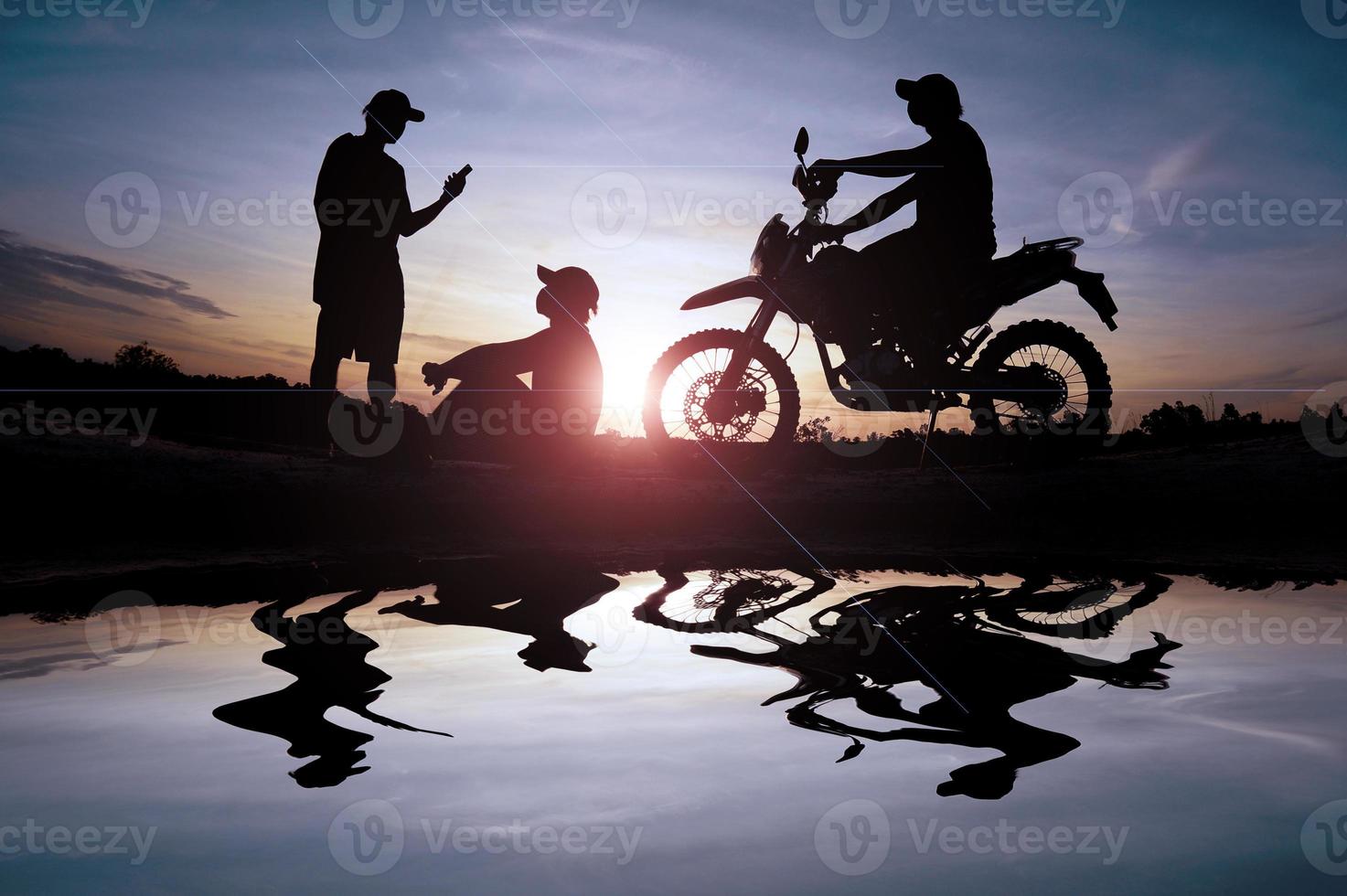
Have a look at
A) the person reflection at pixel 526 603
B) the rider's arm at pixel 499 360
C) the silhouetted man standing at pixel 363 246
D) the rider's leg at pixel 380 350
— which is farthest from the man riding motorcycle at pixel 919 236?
the person reflection at pixel 526 603

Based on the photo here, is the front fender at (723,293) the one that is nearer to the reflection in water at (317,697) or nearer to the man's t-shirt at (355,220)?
the man's t-shirt at (355,220)

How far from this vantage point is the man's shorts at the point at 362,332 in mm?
7715

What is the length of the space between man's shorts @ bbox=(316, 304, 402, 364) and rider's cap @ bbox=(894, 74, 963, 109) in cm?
502

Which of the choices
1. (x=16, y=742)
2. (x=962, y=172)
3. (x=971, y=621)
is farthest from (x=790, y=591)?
(x=962, y=172)

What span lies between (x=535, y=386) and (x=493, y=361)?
1.44 ft

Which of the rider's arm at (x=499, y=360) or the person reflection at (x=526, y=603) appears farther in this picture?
the rider's arm at (x=499, y=360)

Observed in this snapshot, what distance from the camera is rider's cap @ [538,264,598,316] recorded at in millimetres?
7910

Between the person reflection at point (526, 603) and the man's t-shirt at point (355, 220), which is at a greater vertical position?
the man's t-shirt at point (355, 220)

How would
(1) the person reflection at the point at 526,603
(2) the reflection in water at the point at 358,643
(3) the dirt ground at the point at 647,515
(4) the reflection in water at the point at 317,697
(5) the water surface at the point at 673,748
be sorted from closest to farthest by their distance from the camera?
(5) the water surface at the point at 673,748 → (4) the reflection in water at the point at 317,697 → (2) the reflection in water at the point at 358,643 → (1) the person reflection at the point at 526,603 → (3) the dirt ground at the point at 647,515

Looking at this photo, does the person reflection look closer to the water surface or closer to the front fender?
the water surface

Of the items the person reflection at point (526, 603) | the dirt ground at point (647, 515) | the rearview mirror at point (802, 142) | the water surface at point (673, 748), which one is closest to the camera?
the water surface at point (673, 748)

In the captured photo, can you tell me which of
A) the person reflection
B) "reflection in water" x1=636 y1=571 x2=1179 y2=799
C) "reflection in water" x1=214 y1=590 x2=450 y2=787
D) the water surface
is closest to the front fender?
the person reflection

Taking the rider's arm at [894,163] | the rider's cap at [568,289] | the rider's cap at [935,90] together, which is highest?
the rider's cap at [935,90]

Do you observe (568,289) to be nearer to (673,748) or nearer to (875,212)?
(875,212)
